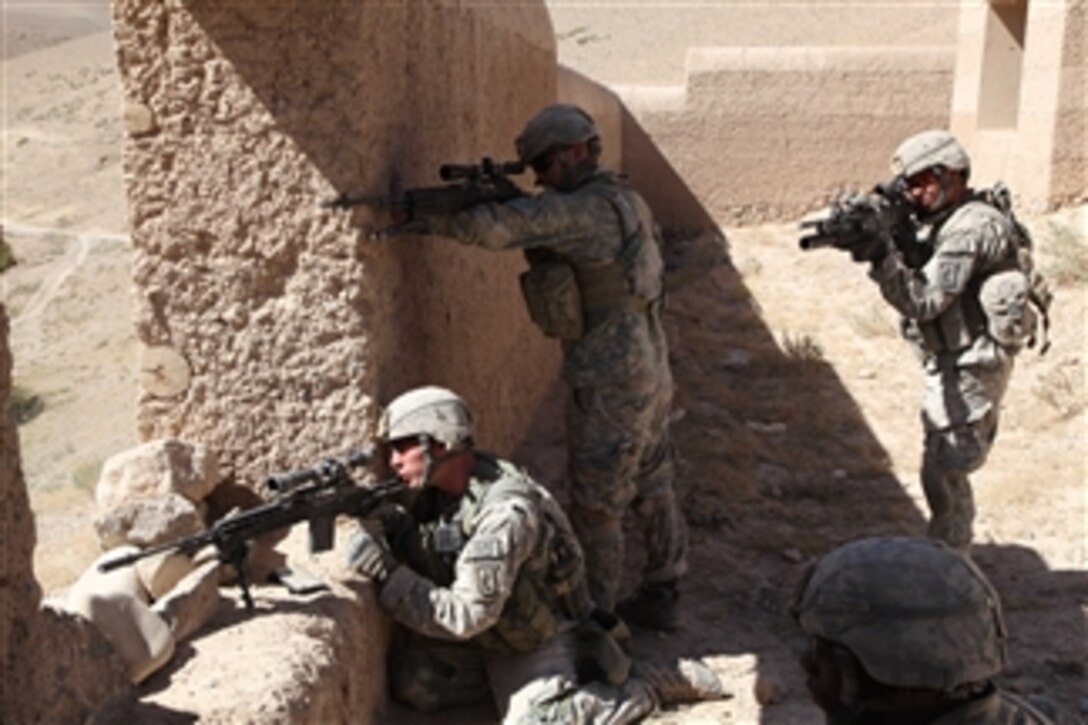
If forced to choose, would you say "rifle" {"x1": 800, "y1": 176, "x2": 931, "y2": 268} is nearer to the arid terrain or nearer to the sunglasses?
the sunglasses

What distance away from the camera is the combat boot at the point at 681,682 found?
3645 millimetres

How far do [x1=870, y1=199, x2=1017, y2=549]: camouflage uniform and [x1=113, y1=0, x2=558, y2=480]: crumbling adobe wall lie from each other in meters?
1.66

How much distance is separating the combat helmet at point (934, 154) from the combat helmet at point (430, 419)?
1.92 meters

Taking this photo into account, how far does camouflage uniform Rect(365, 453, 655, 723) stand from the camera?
3.00 metres

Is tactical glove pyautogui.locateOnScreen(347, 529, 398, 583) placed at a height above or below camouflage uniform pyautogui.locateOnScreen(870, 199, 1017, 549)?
below

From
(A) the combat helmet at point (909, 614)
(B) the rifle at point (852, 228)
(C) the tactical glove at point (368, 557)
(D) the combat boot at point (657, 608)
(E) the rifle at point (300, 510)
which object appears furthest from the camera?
(D) the combat boot at point (657, 608)

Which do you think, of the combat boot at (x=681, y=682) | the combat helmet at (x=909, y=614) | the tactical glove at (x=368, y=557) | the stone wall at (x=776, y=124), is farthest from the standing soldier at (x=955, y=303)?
the stone wall at (x=776, y=124)

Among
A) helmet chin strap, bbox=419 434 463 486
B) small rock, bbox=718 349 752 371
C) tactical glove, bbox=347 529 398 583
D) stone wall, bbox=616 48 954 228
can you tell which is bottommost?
tactical glove, bbox=347 529 398 583

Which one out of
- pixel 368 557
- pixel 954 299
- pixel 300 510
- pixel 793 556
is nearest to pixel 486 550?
pixel 368 557

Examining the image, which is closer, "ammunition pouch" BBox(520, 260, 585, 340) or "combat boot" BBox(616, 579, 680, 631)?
"ammunition pouch" BBox(520, 260, 585, 340)

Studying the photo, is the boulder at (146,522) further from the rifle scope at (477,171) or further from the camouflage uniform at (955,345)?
the camouflage uniform at (955,345)

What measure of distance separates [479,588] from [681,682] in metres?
1.01

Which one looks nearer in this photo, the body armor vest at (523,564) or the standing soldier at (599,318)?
the body armor vest at (523,564)

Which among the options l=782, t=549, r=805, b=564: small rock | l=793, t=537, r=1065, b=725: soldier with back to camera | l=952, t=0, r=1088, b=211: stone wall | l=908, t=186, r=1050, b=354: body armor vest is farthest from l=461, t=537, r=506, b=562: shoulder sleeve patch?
l=952, t=0, r=1088, b=211: stone wall
